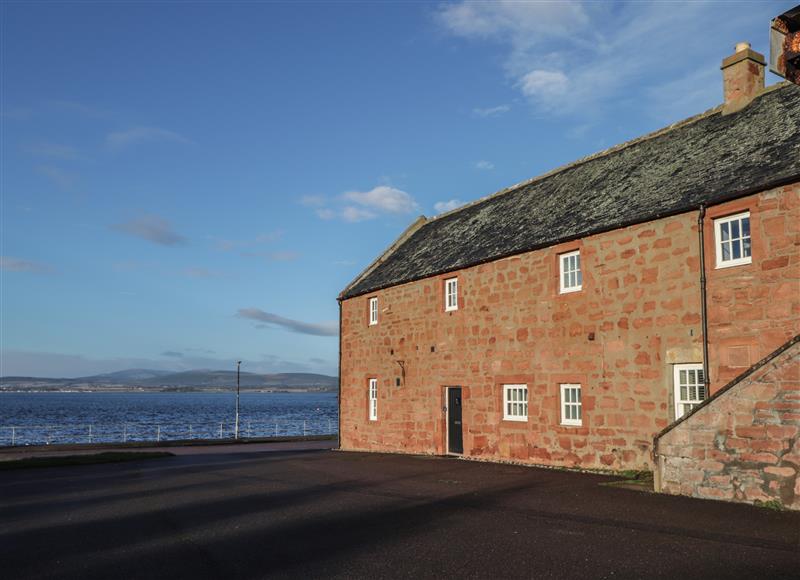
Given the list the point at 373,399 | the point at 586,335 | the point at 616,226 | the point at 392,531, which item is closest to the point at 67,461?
the point at 373,399

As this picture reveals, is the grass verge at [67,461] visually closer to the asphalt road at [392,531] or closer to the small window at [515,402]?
the asphalt road at [392,531]

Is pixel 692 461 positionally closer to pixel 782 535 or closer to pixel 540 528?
pixel 782 535

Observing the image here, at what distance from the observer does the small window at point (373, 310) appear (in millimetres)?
25619

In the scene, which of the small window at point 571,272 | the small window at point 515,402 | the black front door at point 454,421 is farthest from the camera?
the black front door at point 454,421

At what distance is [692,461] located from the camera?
11.1m

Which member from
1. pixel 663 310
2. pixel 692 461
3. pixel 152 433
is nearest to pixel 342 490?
pixel 692 461

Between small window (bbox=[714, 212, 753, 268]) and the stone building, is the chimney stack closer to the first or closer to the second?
the stone building

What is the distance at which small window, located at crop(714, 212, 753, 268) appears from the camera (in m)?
13.0

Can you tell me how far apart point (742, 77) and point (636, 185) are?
4022 millimetres

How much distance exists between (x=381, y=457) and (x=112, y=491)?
30.1 ft

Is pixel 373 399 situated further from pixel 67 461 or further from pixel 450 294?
pixel 67 461

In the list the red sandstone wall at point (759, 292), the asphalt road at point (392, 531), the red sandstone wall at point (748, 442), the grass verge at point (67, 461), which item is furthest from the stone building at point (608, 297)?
the grass verge at point (67, 461)

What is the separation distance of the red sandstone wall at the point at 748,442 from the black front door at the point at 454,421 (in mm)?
9684

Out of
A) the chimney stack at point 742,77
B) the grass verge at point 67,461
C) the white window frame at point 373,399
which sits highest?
the chimney stack at point 742,77
